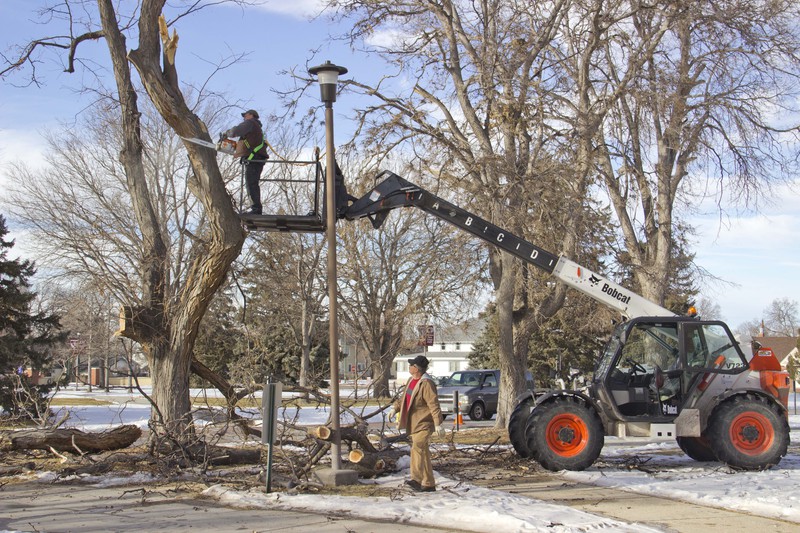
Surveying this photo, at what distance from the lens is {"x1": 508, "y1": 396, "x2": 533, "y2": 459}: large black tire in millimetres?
12695

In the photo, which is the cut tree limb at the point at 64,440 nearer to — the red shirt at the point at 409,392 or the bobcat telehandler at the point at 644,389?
the red shirt at the point at 409,392

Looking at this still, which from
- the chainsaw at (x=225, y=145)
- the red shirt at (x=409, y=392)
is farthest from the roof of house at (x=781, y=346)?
the chainsaw at (x=225, y=145)

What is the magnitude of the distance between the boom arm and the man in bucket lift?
1.23 meters

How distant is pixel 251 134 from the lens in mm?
11094

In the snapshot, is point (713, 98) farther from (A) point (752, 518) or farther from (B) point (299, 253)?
(B) point (299, 253)

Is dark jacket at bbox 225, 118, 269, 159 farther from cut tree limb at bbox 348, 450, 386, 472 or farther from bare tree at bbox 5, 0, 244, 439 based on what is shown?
cut tree limb at bbox 348, 450, 386, 472

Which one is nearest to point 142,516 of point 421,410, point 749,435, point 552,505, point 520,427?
point 421,410

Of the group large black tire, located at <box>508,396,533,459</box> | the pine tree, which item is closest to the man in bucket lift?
large black tire, located at <box>508,396,533,459</box>

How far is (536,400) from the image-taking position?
41.6 ft

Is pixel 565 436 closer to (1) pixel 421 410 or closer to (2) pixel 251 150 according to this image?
(1) pixel 421 410

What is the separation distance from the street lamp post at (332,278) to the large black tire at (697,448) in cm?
624

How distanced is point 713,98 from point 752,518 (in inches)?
477

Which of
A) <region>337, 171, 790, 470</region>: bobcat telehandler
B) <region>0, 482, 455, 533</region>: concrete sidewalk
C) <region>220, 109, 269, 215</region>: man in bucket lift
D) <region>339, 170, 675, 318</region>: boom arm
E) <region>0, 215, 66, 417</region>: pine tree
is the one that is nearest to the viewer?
<region>0, 482, 455, 533</region>: concrete sidewalk

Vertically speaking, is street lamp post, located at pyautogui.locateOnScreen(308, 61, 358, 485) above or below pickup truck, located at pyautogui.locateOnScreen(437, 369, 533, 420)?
above
